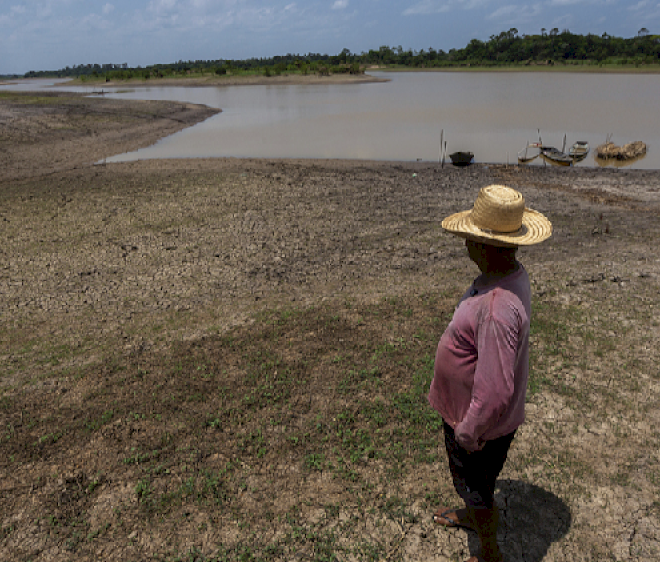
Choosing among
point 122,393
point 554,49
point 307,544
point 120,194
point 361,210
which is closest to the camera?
point 307,544

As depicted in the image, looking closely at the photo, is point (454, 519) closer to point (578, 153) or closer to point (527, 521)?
point (527, 521)

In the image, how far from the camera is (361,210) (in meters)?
11.1

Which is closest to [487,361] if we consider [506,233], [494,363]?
[494,363]

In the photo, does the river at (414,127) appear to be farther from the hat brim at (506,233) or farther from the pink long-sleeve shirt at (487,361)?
the pink long-sleeve shirt at (487,361)

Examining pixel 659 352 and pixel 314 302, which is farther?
pixel 314 302

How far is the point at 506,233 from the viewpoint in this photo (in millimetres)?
2119

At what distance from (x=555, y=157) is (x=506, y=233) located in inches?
815

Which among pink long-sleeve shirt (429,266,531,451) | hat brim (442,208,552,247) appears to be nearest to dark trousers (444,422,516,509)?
pink long-sleeve shirt (429,266,531,451)

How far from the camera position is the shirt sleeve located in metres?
1.94

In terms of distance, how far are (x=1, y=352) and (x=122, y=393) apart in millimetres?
Answer: 2087

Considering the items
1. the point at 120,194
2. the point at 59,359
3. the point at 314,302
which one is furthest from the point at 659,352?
the point at 120,194

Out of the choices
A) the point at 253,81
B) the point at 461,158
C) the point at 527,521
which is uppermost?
the point at 253,81

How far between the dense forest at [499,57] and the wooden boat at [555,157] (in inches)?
3061

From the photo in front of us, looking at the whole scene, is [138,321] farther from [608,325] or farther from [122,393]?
[608,325]
